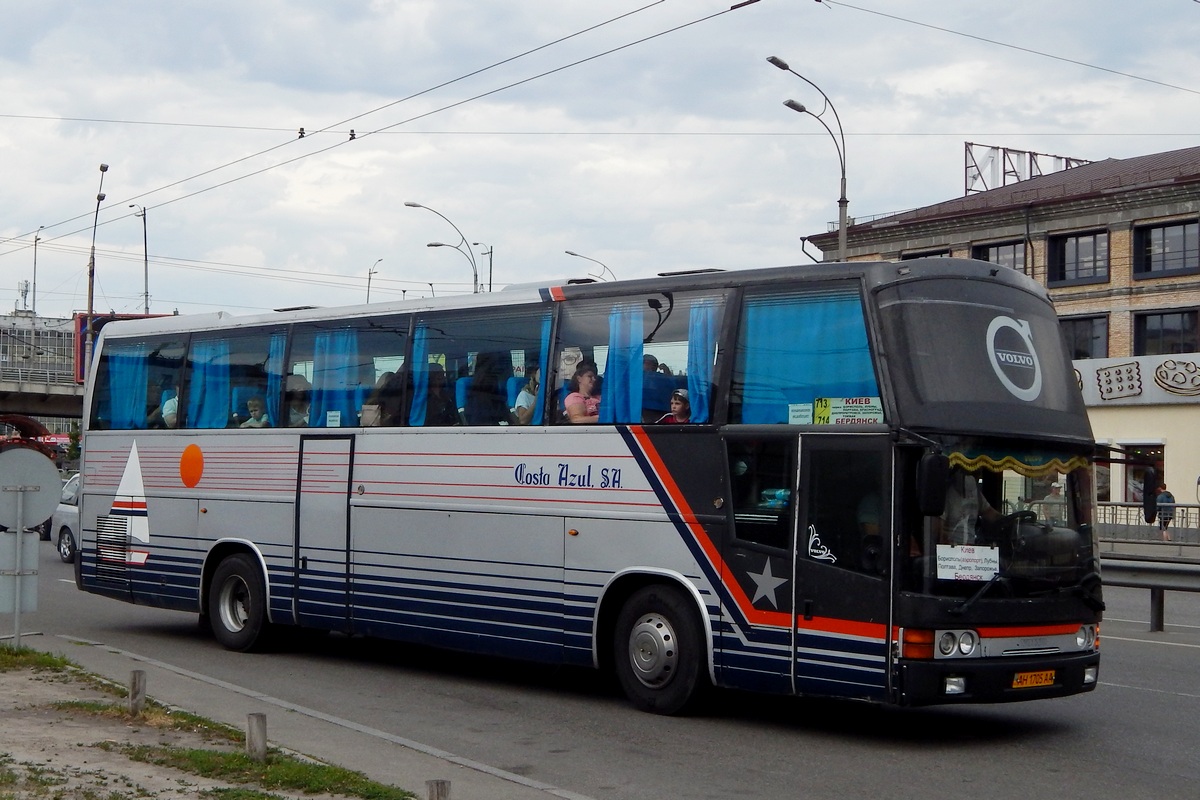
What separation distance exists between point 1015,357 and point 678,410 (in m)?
2.45

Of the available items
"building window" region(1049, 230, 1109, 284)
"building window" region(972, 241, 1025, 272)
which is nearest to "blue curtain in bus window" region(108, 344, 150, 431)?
"building window" region(1049, 230, 1109, 284)

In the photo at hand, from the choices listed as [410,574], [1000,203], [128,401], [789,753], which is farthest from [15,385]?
[789,753]

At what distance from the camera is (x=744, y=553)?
10055 mm

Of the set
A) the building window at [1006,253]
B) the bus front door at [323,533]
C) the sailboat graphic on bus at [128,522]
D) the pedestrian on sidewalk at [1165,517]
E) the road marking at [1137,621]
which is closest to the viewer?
the bus front door at [323,533]

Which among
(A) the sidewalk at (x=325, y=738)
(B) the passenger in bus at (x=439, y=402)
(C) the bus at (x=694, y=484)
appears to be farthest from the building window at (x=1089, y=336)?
(A) the sidewalk at (x=325, y=738)

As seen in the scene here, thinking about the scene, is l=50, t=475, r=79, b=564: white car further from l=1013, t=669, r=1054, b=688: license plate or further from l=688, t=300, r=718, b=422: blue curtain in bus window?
l=1013, t=669, r=1054, b=688: license plate

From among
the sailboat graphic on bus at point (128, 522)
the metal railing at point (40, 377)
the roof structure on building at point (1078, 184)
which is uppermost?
the roof structure on building at point (1078, 184)

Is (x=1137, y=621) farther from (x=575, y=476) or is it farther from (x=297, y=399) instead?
(x=297, y=399)

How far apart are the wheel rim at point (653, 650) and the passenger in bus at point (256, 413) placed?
5313 mm

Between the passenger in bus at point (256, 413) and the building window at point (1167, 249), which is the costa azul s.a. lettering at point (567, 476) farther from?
the building window at point (1167, 249)

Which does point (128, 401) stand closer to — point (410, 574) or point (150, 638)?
point (150, 638)

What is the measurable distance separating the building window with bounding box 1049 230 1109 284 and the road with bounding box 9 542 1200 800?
33283 millimetres

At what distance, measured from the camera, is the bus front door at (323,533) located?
13.4 m

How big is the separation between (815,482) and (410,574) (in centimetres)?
451
